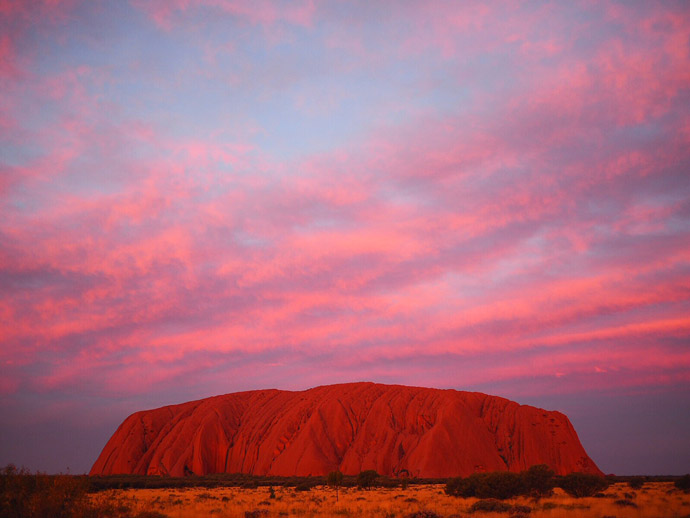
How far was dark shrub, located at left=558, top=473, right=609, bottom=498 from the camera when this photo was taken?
35688 millimetres

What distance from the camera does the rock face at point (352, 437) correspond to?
8544cm

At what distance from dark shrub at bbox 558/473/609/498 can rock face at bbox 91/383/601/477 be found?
4473cm

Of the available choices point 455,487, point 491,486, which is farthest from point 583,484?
point 455,487

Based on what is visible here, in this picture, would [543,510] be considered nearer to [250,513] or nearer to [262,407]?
[250,513]

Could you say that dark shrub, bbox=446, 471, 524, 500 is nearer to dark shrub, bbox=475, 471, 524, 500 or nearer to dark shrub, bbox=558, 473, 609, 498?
dark shrub, bbox=475, 471, 524, 500

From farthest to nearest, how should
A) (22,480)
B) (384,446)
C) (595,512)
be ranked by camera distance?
(384,446) → (595,512) → (22,480)

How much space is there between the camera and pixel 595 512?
24.6 meters

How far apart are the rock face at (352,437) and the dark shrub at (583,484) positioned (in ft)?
147

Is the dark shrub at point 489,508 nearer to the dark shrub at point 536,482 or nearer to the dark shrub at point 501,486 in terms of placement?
the dark shrub at point 501,486

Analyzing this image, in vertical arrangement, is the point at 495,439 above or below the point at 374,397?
below

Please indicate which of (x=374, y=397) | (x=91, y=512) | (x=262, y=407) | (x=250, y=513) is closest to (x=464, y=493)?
(x=250, y=513)

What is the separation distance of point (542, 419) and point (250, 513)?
273 feet

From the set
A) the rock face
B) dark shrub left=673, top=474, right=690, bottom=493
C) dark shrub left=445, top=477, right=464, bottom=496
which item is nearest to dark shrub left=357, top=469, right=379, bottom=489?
the rock face

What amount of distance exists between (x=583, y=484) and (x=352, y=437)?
63.8 m
